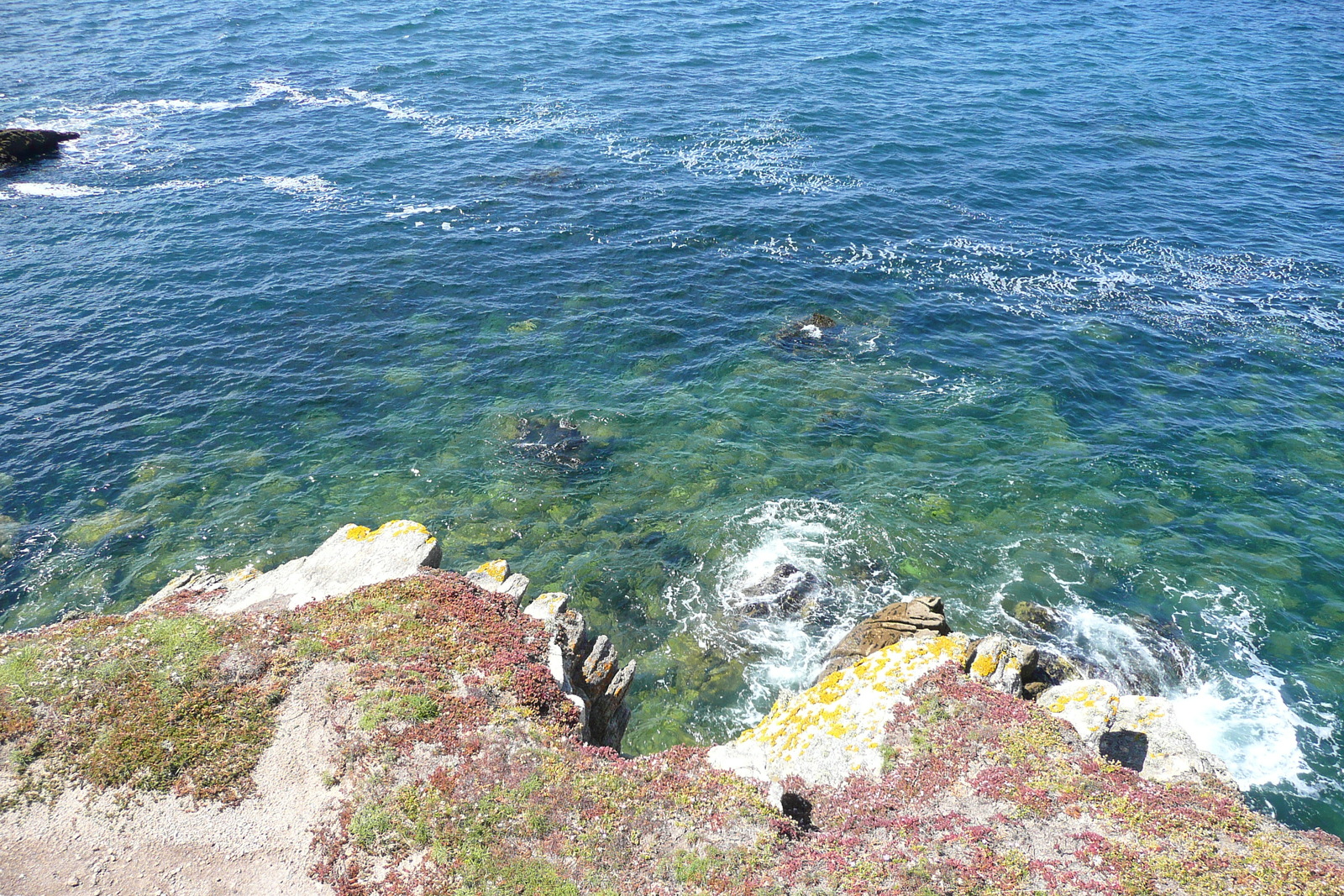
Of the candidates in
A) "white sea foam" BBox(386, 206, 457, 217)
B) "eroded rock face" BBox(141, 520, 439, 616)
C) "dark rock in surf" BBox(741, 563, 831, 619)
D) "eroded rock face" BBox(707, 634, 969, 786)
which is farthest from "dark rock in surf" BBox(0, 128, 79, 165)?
"eroded rock face" BBox(707, 634, 969, 786)

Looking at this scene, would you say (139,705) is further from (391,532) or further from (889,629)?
(889,629)

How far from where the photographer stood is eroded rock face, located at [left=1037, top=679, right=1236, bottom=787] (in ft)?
81.5

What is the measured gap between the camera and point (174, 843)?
65.8 ft

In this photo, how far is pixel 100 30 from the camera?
107500 millimetres

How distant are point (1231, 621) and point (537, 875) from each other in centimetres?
3151

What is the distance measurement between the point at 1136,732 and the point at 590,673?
18056mm

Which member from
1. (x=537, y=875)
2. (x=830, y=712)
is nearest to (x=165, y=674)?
(x=537, y=875)

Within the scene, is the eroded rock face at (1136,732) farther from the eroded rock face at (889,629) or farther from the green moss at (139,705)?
the green moss at (139,705)

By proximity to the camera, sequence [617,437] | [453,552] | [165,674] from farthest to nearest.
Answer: [617,437] → [453,552] → [165,674]

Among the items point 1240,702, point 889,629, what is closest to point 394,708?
point 889,629

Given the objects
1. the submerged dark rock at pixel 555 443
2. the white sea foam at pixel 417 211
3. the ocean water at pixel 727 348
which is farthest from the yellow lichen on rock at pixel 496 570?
the white sea foam at pixel 417 211

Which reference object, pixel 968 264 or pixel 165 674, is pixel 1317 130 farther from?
pixel 165 674

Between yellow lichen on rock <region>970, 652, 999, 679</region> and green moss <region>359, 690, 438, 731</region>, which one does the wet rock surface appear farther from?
green moss <region>359, 690, 438, 731</region>

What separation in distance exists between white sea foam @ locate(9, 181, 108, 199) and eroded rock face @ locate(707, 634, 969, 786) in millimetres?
73890
